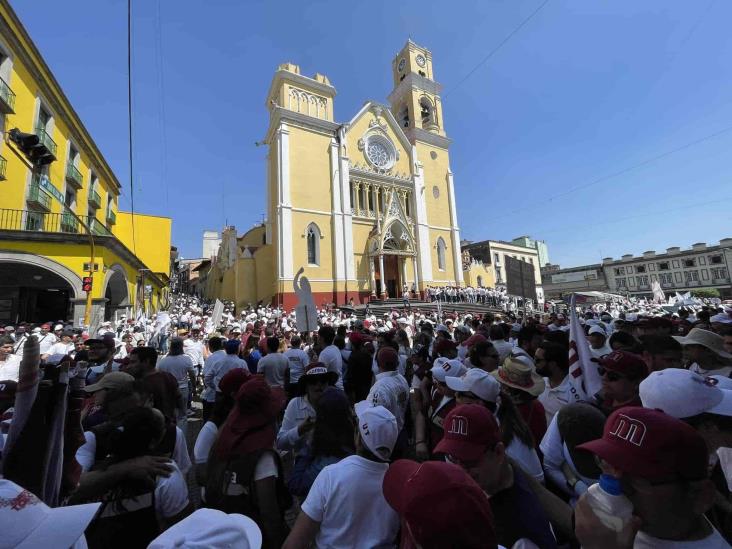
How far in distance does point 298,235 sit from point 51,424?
76.2 ft

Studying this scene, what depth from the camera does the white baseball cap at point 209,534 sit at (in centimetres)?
95

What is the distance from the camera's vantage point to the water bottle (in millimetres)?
1102

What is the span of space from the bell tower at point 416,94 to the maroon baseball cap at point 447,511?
112 ft

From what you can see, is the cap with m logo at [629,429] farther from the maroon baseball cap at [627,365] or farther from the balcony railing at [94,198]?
the balcony railing at [94,198]

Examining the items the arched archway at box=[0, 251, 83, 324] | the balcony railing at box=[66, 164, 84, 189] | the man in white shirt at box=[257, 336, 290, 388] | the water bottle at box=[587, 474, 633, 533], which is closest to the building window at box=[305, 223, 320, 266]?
the balcony railing at box=[66, 164, 84, 189]

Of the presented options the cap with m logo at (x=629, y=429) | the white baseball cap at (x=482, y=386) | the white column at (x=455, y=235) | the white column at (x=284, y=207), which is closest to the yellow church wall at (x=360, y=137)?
the white column at (x=455, y=235)

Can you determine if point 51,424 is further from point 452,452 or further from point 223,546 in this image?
point 452,452

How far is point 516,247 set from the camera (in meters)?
61.8

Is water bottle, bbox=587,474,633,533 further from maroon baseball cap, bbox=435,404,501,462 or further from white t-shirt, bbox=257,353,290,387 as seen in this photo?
white t-shirt, bbox=257,353,290,387

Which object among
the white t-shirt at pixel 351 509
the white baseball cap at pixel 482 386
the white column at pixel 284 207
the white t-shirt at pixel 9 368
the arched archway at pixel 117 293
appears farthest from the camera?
the white column at pixel 284 207

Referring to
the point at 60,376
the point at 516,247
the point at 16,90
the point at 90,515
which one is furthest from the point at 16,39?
the point at 516,247

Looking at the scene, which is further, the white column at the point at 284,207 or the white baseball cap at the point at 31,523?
the white column at the point at 284,207

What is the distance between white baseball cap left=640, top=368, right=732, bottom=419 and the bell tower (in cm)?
3322

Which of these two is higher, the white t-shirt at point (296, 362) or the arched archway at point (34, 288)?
the arched archway at point (34, 288)
